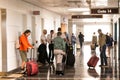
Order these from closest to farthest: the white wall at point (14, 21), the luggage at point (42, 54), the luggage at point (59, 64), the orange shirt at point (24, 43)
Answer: the luggage at point (59, 64) < the orange shirt at point (24, 43) < the white wall at point (14, 21) < the luggage at point (42, 54)

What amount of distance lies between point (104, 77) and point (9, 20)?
4528mm

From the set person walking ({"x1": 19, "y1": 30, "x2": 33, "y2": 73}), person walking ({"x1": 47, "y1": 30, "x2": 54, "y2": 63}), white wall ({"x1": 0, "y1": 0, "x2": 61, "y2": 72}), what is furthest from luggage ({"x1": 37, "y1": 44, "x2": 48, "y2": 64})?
person walking ({"x1": 19, "y1": 30, "x2": 33, "y2": 73})

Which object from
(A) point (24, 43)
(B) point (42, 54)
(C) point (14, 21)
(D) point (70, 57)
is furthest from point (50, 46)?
(A) point (24, 43)

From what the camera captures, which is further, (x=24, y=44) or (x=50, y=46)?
(x=50, y=46)

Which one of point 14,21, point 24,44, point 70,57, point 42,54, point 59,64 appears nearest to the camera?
point 59,64

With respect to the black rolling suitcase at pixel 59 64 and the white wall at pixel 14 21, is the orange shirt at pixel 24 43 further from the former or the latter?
the black rolling suitcase at pixel 59 64

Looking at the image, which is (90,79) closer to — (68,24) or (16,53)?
(16,53)

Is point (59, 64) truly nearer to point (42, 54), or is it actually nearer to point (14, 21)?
point (14, 21)

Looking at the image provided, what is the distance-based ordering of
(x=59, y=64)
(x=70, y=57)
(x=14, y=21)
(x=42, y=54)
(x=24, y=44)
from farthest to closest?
(x=42, y=54) → (x=70, y=57) → (x=14, y=21) → (x=24, y=44) → (x=59, y=64)

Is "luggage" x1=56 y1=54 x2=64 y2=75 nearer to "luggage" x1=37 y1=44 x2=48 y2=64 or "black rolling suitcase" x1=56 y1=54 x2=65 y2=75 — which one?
"black rolling suitcase" x1=56 y1=54 x2=65 y2=75

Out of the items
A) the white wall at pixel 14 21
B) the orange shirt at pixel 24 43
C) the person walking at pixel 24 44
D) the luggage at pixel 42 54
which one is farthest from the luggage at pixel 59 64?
the luggage at pixel 42 54

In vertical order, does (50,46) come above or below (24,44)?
below

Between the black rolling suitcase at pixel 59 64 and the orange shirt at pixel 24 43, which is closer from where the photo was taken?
the black rolling suitcase at pixel 59 64

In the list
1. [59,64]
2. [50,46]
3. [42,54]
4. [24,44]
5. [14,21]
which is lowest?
[59,64]
